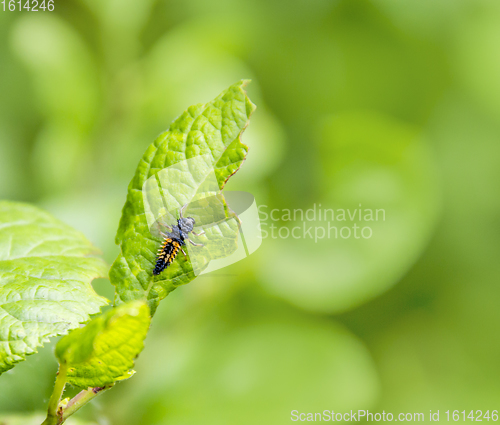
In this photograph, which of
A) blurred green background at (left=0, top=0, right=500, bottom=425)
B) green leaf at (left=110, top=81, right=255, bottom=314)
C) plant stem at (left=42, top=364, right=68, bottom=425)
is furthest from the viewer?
blurred green background at (left=0, top=0, right=500, bottom=425)

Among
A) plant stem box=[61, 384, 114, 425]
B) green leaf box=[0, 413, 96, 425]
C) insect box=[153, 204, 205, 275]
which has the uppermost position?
insect box=[153, 204, 205, 275]

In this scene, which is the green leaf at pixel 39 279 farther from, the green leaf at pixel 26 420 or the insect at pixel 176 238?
the green leaf at pixel 26 420

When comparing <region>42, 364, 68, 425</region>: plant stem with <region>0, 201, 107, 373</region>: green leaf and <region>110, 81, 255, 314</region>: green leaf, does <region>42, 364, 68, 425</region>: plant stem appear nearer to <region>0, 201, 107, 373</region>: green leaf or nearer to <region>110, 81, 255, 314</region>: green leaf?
<region>0, 201, 107, 373</region>: green leaf

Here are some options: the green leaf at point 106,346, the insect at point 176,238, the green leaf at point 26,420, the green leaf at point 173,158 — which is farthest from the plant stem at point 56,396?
the green leaf at point 26,420

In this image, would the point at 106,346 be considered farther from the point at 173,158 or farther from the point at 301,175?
the point at 301,175

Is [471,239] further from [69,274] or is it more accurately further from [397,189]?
[69,274]

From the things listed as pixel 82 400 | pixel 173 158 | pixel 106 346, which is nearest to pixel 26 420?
pixel 82 400

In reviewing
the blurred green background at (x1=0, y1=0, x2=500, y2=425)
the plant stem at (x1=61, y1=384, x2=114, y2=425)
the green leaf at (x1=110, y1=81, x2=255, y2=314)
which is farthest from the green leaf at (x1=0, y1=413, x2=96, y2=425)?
the green leaf at (x1=110, y1=81, x2=255, y2=314)
